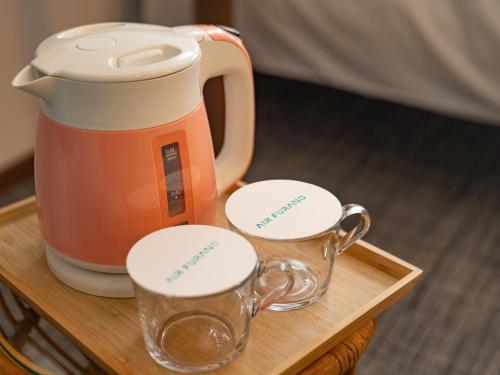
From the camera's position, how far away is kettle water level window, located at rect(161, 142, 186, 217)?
604mm

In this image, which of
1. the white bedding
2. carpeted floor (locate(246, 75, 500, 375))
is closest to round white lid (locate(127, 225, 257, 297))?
carpeted floor (locate(246, 75, 500, 375))

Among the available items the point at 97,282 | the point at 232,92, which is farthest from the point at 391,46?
the point at 97,282

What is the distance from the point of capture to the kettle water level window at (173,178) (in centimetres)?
60

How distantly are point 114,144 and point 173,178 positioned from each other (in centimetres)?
6

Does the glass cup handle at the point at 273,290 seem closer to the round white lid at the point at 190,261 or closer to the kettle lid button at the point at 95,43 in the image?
the round white lid at the point at 190,261

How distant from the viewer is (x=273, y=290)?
620mm

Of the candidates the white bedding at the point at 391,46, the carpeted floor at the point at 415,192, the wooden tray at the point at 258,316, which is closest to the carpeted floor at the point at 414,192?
the carpeted floor at the point at 415,192

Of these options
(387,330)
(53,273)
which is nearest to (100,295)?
(53,273)

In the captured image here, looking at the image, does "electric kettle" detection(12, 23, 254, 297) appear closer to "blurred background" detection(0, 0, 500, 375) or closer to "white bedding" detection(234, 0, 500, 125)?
"blurred background" detection(0, 0, 500, 375)

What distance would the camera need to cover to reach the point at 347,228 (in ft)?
4.41

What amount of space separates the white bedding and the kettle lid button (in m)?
0.85

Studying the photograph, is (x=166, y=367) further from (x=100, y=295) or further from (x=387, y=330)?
(x=387, y=330)

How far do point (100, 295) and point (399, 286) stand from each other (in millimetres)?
281

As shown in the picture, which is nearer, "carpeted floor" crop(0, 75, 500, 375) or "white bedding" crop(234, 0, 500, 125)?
"carpeted floor" crop(0, 75, 500, 375)
